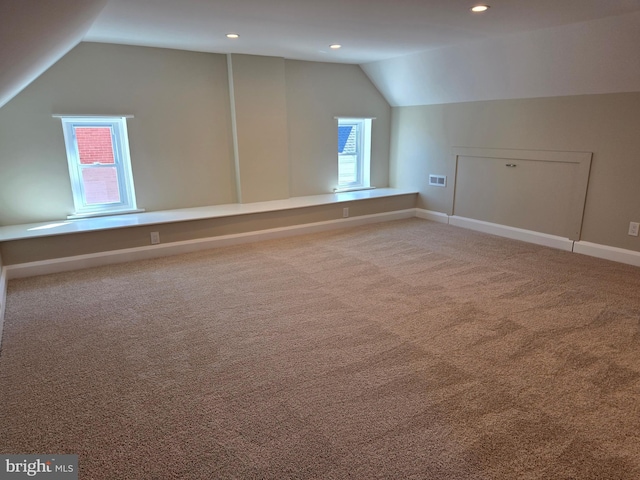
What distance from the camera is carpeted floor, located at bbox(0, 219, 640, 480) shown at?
1.60m

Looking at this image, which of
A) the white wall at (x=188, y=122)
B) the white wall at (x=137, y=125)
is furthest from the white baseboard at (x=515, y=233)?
the white wall at (x=137, y=125)

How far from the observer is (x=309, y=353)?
2330mm

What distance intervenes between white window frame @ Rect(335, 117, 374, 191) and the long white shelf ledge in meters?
0.32

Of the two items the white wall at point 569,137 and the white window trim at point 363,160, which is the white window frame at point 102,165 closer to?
the white window trim at point 363,160

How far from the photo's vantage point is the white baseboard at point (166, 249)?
11.8 ft

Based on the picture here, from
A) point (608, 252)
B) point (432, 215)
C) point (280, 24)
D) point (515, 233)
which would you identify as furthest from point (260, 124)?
point (608, 252)

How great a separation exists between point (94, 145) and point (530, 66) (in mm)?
4526

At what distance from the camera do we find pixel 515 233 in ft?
15.2

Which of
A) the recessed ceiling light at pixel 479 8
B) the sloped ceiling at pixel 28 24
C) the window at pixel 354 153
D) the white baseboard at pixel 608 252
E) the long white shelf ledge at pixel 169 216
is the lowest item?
the white baseboard at pixel 608 252

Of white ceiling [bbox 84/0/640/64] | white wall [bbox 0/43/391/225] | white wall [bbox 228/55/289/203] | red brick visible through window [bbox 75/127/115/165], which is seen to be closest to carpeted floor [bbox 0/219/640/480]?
white wall [bbox 0/43/391/225]

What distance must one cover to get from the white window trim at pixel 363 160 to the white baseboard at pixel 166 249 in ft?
2.23

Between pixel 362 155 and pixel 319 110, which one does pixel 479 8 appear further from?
pixel 362 155

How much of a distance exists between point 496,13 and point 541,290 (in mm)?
2188

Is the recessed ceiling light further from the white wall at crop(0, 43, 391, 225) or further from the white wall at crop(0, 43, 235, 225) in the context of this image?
the white wall at crop(0, 43, 235, 225)
